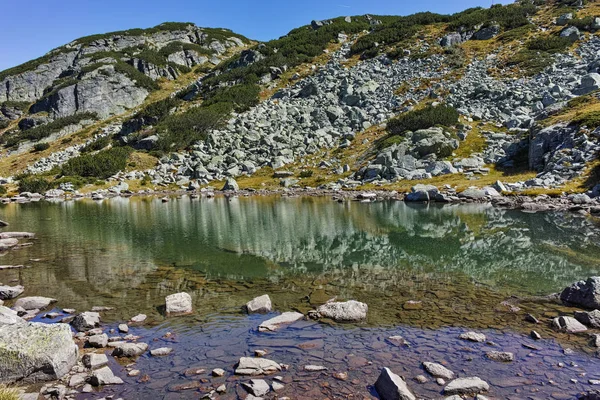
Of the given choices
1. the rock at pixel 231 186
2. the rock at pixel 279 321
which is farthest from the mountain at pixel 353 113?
the rock at pixel 279 321

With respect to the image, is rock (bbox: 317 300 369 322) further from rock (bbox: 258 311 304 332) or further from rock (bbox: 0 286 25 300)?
rock (bbox: 0 286 25 300)

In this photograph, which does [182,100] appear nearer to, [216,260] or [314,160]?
[314,160]

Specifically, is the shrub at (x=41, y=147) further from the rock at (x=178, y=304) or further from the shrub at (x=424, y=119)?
the rock at (x=178, y=304)

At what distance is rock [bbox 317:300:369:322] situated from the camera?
38.5 ft

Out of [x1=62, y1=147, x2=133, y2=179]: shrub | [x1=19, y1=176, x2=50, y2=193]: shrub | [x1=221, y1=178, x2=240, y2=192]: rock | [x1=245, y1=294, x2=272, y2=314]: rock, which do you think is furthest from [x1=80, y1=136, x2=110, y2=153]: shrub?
[x1=245, y1=294, x2=272, y2=314]: rock

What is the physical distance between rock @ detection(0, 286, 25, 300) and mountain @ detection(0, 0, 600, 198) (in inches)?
1683

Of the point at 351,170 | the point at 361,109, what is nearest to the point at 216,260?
the point at 351,170

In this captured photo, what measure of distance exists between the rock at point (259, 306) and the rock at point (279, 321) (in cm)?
77

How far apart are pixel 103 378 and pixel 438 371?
7318 millimetres

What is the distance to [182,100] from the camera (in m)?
94.8

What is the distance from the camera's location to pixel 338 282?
1591 cm

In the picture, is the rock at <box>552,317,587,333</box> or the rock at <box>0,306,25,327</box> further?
the rock at <box>552,317,587,333</box>

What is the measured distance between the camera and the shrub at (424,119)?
197 ft

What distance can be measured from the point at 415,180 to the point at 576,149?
18034 millimetres
